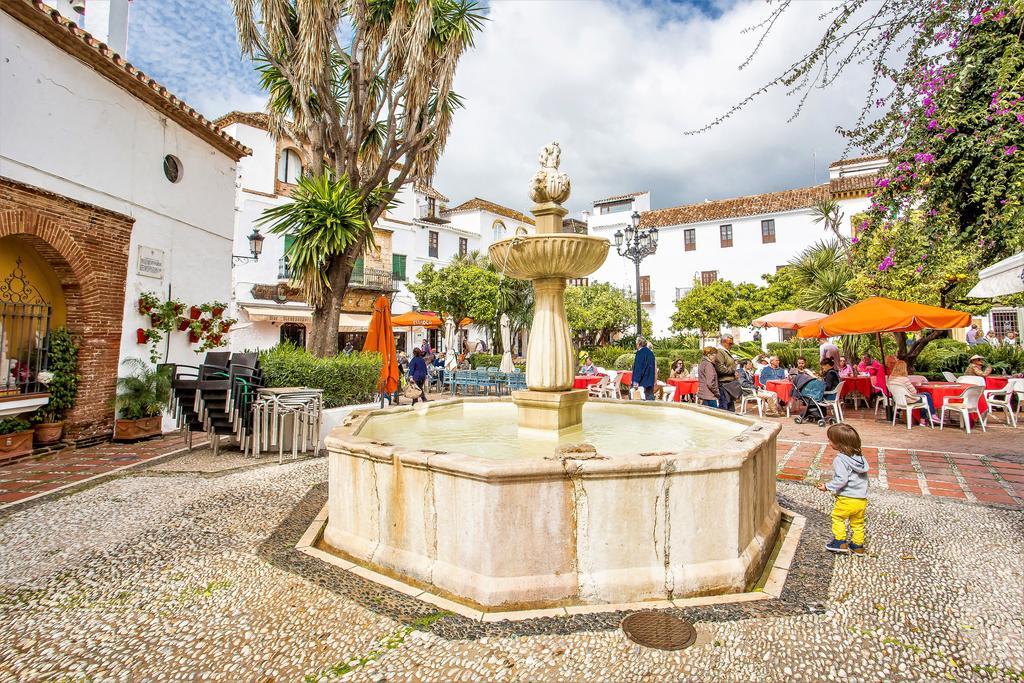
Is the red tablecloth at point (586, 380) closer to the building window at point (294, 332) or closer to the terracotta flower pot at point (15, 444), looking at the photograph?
the terracotta flower pot at point (15, 444)

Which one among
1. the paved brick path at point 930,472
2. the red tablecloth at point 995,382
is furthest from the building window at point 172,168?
the red tablecloth at point 995,382

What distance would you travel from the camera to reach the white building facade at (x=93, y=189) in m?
6.33

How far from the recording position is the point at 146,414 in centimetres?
790

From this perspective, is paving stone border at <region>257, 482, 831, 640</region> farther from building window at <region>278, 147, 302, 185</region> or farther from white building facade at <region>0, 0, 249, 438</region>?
building window at <region>278, 147, 302, 185</region>

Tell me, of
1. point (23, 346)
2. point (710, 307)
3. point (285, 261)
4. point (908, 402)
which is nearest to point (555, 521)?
point (23, 346)

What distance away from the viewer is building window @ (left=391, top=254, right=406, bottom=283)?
88.3 ft

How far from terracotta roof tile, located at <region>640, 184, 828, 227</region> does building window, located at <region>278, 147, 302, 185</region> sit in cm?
2389

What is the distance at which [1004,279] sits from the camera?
457 cm

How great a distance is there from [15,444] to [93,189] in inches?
148

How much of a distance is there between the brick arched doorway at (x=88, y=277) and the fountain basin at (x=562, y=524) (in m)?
6.49

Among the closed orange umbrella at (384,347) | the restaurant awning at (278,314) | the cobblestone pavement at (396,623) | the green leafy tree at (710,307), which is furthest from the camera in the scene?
the green leafy tree at (710,307)

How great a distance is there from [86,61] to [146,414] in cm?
534

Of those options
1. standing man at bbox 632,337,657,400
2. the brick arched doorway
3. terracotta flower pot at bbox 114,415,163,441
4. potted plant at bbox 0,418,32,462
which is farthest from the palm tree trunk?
standing man at bbox 632,337,657,400

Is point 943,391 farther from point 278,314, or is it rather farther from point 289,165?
point 289,165
